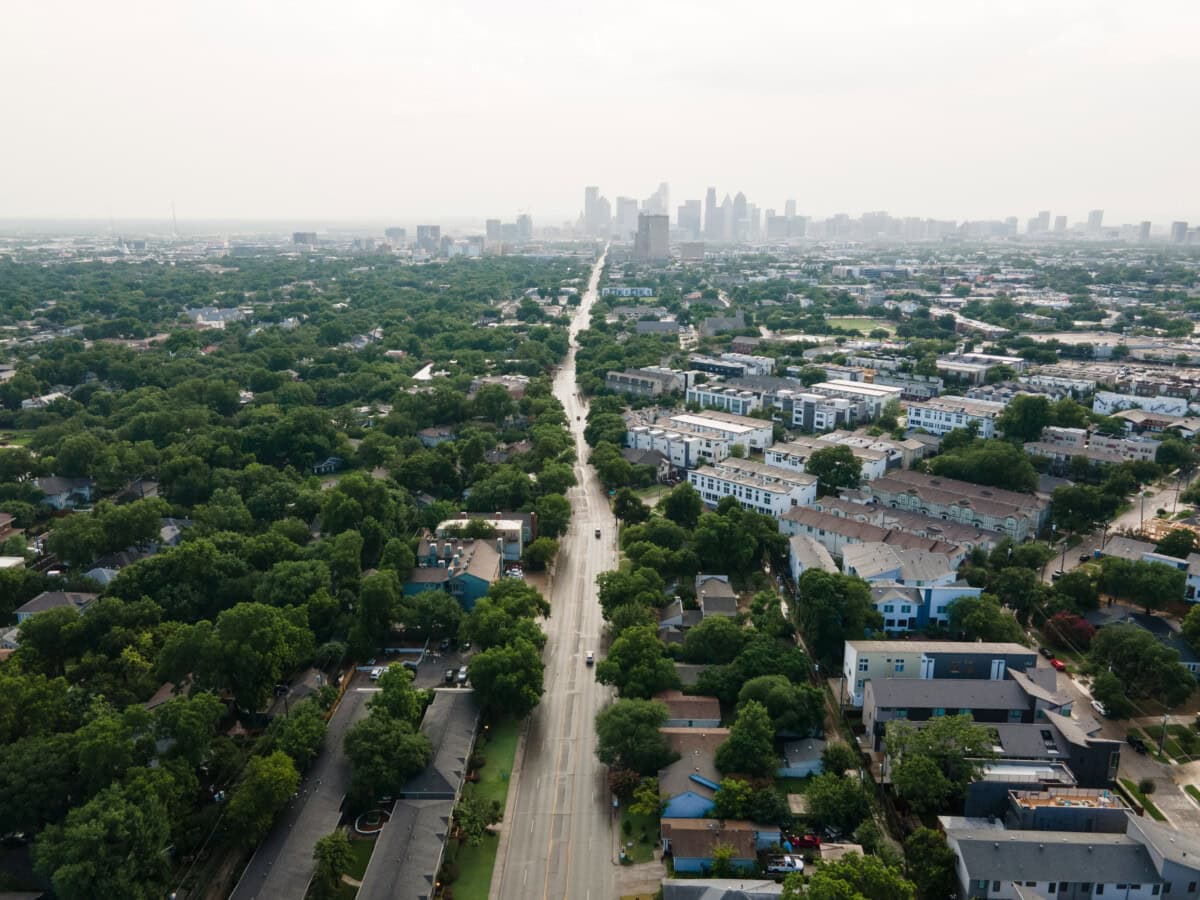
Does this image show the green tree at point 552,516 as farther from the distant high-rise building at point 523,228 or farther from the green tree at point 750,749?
the distant high-rise building at point 523,228

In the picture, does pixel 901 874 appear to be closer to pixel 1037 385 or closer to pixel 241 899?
pixel 241 899

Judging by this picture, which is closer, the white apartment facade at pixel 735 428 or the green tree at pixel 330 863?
the green tree at pixel 330 863

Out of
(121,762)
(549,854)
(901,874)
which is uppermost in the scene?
(121,762)

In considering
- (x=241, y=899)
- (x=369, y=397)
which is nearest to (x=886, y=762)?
(x=241, y=899)

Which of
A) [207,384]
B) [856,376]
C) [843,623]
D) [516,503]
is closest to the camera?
[843,623]

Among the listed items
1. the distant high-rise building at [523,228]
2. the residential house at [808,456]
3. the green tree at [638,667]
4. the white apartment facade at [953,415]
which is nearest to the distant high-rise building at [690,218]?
the distant high-rise building at [523,228]

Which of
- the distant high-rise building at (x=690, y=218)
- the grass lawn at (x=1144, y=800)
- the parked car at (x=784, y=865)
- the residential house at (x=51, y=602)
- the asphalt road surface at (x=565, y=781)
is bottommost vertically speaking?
the asphalt road surface at (x=565, y=781)

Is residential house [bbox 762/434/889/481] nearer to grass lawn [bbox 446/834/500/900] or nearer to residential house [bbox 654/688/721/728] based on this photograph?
residential house [bbox 654/688/721/728]

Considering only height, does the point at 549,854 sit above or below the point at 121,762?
below
